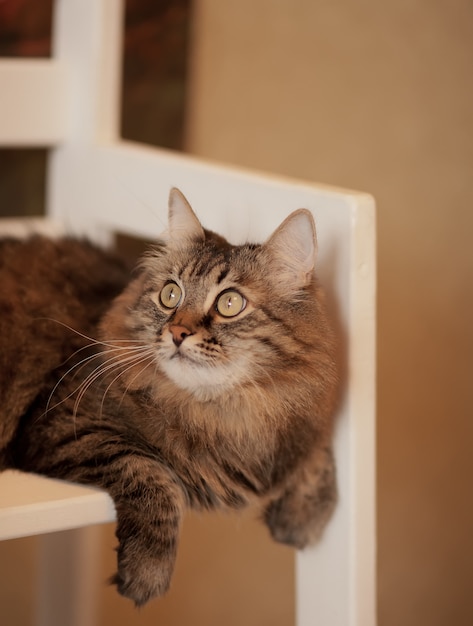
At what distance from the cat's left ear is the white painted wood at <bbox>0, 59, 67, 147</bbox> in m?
0.66

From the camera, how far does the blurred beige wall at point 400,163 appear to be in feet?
5.98

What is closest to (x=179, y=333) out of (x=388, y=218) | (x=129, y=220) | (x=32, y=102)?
(x=129, y=220)

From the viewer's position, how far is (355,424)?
1.02 metres

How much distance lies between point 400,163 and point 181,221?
1.02m

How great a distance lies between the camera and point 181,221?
101 centimetres

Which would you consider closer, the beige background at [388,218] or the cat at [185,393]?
the cat at [185,393]

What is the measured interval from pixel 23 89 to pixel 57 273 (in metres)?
0.40

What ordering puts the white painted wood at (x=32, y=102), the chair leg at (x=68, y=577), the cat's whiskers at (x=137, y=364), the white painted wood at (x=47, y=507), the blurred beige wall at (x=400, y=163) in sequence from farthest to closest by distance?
the blurred beige wall at (x=400, y=163), the chair leg at (x=68, y=577), the white painted wood at (x=32, y=102), the cat's whiskers at (x=137, y=364), the white painted wood at (x=47, y=507)

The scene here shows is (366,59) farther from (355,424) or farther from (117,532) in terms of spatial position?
(117,532)

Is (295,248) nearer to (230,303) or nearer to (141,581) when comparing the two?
(230,303)

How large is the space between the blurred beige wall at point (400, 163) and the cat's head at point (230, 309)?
34.1 inches

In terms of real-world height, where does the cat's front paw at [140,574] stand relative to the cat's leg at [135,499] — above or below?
below

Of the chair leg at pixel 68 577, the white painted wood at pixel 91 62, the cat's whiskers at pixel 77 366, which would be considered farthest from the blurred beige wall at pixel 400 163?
the cat's whiskers at pixel 77 366

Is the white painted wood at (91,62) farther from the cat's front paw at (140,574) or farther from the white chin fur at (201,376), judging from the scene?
the cat's front paw at (140,574)
